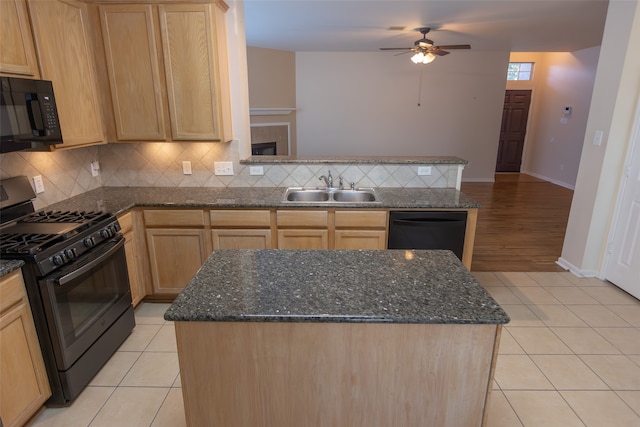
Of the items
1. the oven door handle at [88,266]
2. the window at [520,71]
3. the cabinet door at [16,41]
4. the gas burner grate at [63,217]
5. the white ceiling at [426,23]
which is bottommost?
the oven door handle at [88,266]

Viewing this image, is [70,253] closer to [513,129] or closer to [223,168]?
[223,168]

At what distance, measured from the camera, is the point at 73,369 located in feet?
6.77

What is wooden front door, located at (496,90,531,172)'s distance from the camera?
27.6ft

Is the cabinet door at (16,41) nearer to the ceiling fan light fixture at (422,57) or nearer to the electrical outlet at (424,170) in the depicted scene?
the electrical outlet at (424,170)

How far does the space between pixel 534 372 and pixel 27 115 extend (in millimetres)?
3381

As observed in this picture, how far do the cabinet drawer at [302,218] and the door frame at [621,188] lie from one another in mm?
2655

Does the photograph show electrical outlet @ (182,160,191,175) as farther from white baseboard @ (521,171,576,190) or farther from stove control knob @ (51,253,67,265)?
white baseboard @ (521,171,576,190)

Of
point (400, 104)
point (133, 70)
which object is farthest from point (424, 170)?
point (400, 104)

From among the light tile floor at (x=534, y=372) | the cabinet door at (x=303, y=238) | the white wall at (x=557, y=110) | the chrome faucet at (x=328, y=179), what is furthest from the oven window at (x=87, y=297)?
the white wall at (x=557, y=110)

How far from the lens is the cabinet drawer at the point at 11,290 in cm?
170

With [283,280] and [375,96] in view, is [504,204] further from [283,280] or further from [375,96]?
[283,280]

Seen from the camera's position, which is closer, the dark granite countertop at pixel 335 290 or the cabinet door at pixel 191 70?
the dark granite countertop at pixel 335 290

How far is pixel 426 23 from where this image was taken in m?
4.83

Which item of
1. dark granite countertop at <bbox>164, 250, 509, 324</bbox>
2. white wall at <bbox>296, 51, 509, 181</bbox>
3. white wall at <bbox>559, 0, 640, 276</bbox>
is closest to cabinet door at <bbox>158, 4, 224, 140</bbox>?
dark granite countertop at <bbox>164, 250, 509, 324</bbox>
